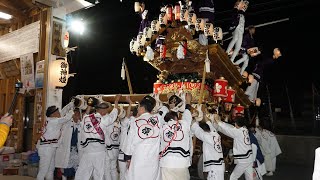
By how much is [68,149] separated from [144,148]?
3.46 meters

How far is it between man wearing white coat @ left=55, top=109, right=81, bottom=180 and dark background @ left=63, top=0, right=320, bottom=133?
6251 millimetres

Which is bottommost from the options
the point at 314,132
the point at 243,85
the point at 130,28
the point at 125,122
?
the point at 314,132

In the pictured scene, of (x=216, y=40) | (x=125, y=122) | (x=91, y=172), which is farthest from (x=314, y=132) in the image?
(x=91, y=172)

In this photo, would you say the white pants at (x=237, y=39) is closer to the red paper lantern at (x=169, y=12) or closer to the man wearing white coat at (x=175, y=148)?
the red paper lantern at (x=169, y=12)

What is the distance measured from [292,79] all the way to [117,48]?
39.5 feet

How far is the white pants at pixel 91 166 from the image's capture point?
238 inches

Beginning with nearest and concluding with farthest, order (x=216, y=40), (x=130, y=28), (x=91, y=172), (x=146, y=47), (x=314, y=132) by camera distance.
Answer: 1. (x=91, y=172)
2. (x=216, y=40)
3. (x=146, y=47)
4. (x=314, y=132)
5. (x=130, y=28)

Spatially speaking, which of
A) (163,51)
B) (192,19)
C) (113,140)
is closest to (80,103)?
(113,140)

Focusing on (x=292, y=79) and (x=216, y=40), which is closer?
(x=216, y=40)

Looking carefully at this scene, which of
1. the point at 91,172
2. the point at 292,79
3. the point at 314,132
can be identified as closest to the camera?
the point at 91,172

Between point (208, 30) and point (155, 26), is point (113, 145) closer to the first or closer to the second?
point (155, 26)

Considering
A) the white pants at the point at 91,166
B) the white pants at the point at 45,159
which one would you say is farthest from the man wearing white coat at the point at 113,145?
the white pants at the point at 45,159

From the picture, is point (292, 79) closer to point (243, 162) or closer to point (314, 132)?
point (314, 132)

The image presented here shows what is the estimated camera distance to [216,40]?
9.29 meters
